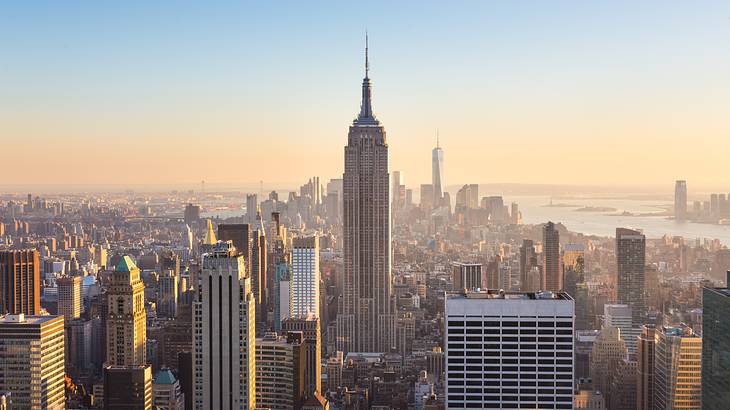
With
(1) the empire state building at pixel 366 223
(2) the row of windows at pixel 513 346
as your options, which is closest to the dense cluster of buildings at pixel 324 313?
(2) the row of windows at pixel 513 346

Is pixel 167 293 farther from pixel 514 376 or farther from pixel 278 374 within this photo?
pixel 514 376

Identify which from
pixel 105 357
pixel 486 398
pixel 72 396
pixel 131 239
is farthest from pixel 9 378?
pixel 486 398

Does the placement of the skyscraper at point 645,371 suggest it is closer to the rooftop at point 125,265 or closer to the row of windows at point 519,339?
the row of windows at point 519,339

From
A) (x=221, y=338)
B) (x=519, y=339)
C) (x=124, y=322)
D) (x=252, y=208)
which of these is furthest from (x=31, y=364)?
(x=519, y=339)

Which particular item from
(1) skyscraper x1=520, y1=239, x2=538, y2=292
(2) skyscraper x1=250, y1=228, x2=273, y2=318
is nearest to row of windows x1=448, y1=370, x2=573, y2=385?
(1) skyscraper x1=520, y1=239, x2=538, y2=292

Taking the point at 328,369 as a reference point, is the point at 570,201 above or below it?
above

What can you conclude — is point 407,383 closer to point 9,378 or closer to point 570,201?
point 570,201
